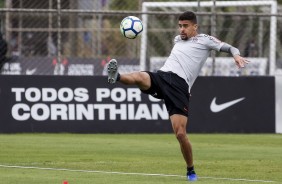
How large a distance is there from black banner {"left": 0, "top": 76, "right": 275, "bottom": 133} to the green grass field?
55 cm

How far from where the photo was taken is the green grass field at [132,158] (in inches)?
483

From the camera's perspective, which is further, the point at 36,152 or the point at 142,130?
the point at 142,130

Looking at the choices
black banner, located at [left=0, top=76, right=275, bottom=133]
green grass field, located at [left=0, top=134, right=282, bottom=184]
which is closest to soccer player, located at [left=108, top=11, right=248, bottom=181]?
green grass field, located at [left=0, top=134, right=282, bottom=184]

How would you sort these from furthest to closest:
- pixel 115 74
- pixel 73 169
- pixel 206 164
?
pixel 206 164 → pixel 73 169 → pixel 115 74

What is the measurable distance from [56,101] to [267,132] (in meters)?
4.84

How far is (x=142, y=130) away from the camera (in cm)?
2133

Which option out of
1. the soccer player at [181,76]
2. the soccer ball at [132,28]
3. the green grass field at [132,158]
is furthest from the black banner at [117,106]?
the soccer player at [181,76]

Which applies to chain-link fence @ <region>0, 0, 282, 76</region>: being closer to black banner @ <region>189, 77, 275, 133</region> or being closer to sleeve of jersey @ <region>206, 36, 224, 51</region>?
black banner @ <region>189, 77, 275, 133</region>

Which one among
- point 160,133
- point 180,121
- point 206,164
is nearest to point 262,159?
point 206,164

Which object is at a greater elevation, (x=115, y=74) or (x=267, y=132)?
(x=115, y=74)

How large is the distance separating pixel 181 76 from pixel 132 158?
2911 millimetres

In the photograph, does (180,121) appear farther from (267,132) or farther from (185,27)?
(267,132)

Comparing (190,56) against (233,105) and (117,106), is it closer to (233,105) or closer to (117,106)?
(117,106)

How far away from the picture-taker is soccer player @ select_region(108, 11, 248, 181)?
40.1ft
